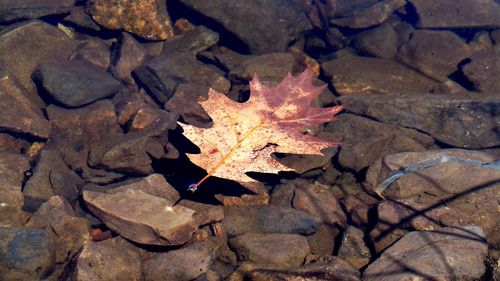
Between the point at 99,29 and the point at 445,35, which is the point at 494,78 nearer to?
the point at 445,35

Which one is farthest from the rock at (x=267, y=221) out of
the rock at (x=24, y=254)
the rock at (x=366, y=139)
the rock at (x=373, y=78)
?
the rock at (x=373, y=78)

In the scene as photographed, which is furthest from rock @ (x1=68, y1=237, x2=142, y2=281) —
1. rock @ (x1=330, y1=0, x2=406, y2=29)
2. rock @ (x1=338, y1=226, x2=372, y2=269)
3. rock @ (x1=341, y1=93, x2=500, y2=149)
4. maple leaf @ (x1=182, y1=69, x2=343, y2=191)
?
rock @ (x1=330, y1=0, x2=406, y2=29)

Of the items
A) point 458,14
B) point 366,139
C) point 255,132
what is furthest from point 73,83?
point 458,14

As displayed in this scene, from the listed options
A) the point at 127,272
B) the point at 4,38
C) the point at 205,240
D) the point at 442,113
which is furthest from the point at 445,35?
the point at 4,38

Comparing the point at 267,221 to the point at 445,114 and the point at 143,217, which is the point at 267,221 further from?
the point at 445,114

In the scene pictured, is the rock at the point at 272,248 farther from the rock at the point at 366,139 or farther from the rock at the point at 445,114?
the rock at the point at 445,114
